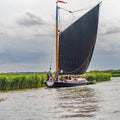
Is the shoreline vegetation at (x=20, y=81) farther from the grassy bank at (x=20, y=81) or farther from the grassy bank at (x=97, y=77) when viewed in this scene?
the grassy bank at (x=97, y=77)

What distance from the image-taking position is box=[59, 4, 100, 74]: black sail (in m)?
60.7

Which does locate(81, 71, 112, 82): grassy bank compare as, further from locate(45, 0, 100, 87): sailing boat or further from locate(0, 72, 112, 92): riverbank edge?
locate(0, 72, 112, 92): riverbank edge

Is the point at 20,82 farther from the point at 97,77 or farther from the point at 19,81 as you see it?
the point at 97,77

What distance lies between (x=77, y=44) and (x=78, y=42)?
0.34 m

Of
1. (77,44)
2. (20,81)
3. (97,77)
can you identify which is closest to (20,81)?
(20,81)

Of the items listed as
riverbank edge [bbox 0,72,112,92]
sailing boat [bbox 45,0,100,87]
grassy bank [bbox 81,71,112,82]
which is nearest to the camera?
riverbank edge [bbox 0,72,112,92]

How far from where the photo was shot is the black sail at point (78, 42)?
60.7 meters

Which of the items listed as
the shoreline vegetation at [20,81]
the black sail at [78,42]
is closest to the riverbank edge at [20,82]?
the shoreline vegetation at [20,81]

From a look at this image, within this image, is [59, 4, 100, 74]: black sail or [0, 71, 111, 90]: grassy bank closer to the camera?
[0, 71, 111, 90]: grassy bank

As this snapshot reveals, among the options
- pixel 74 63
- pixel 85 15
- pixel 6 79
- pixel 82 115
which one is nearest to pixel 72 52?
pixel 74 63

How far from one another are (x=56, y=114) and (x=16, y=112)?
10.3 feet

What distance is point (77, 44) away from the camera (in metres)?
61.4

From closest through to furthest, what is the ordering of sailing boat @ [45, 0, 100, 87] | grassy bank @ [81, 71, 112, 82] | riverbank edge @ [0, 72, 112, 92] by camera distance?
riverbank edge @ [0, 72, 112, 92] → sailing boat @ [45, 0, 100, 87] → grassy bank @ [81, 71, 112, 82]

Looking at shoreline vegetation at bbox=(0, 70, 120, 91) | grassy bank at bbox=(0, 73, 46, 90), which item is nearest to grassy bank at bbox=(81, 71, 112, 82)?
shoreline vegetation at bbox=(0, 70, 120, 91)
